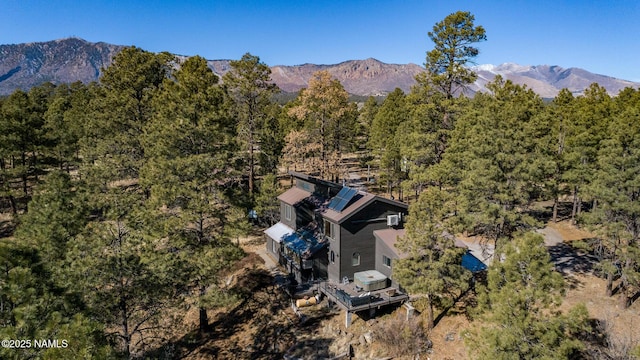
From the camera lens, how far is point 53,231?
60.7 feet

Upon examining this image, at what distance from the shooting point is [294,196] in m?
31.7

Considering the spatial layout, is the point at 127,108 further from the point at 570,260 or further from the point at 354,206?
the point at 570,260

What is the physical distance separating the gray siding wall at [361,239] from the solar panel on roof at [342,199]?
51.4 inches

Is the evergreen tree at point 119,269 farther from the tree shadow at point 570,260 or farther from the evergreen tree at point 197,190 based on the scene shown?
the tree shadow at point 570,260

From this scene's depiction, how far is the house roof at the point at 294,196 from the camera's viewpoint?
100ft

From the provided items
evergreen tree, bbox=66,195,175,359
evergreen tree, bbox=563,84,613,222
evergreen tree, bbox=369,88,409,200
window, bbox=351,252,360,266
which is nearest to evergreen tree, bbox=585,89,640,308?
evergreen tree, bbox=563,84,613,222

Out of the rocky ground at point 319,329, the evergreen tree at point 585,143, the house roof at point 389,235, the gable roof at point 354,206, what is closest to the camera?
the rocky ground at point 319,329

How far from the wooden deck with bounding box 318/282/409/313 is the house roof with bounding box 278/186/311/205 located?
8441 millimetres

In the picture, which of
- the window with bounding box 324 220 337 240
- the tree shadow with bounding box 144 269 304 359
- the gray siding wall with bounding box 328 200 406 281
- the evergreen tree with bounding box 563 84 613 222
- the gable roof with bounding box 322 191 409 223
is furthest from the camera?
the evergreen tree with bounding box 563 84 613 222

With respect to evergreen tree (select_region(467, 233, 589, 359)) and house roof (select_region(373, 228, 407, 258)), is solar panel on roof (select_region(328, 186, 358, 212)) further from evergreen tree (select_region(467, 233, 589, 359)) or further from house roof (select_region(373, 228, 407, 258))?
evergreen tree (select_region(467, 233, 589, 359))

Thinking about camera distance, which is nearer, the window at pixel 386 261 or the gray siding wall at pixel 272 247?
the window at pixel 386 261

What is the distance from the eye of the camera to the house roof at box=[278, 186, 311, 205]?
30.5m

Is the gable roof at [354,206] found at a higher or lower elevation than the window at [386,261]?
higher

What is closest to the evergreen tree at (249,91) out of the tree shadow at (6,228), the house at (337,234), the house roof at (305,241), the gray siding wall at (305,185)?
the gray siding wall at (305,185)
